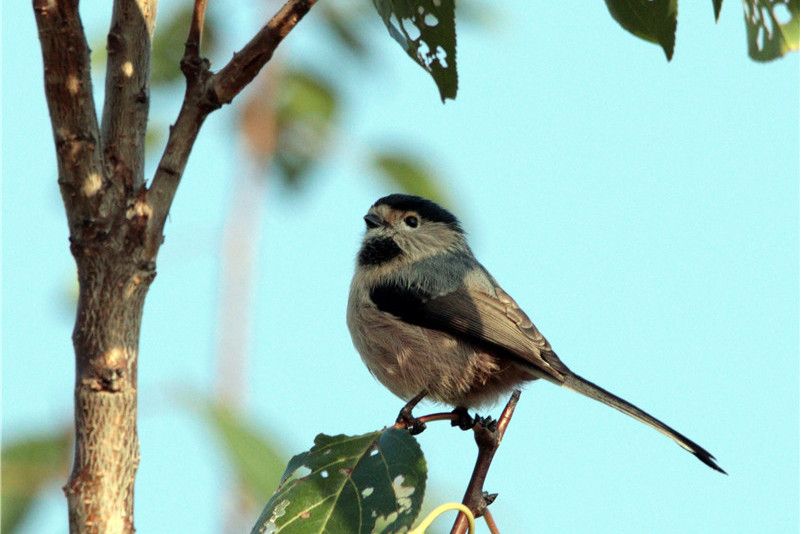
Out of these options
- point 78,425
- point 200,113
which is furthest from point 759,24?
point 78,425

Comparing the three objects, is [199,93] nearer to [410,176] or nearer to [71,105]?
[71,105]

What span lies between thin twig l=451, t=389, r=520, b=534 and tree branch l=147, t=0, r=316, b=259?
82cm

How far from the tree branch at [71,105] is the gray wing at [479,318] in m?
1.93

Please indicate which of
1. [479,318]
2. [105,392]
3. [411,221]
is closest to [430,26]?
[105,392]

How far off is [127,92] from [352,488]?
3.32 ft

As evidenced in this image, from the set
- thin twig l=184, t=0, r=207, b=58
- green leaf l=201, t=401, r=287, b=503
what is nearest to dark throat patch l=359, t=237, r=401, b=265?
green leaf l=201, t=401, r=287, b=503

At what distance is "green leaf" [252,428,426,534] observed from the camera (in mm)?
2074

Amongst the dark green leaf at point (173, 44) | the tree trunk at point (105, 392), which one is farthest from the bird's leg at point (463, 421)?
the dark green leaf at point (173, 44)

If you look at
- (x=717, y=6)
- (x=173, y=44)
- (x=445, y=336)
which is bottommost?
(x=445, y=336)

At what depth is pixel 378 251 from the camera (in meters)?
4.27

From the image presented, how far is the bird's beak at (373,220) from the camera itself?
4.40m

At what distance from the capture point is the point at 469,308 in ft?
12.3

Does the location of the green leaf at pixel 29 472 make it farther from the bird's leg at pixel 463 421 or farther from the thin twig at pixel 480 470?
the thin twig at pixel 480 470

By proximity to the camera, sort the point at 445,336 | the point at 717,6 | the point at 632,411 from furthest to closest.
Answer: the point at 445,336 < the point at 632,411 < the point at 717,6
